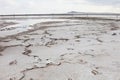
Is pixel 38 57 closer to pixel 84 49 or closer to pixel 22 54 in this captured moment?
pixel 22 54

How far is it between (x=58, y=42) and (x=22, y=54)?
2.89m

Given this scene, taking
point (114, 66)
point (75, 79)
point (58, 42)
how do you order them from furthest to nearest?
point (58, 42) → point (114, 66) → point (75, 79)

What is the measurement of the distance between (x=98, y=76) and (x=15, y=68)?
2.34 m

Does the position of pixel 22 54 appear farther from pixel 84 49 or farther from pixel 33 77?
pixel 33 77

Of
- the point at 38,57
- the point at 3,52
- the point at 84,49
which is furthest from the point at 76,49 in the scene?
the point at 3,52

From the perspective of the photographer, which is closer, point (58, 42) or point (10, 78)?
point (10, 78)

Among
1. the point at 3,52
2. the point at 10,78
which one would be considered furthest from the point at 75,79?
the point at 3,52

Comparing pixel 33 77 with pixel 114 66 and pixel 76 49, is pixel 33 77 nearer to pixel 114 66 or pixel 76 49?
pixel 114 66

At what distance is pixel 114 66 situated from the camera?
7902 mm

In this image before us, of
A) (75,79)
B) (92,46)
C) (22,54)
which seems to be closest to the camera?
(75,79)

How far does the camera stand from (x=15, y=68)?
795cm

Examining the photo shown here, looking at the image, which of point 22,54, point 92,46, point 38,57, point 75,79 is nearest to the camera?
point 75,79

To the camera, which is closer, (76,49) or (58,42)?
(76,49)

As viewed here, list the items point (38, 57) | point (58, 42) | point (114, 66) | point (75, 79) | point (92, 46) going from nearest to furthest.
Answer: point (75, 79), point (114, 66), point (38, 57), point (92, 46), point (58, 42)
